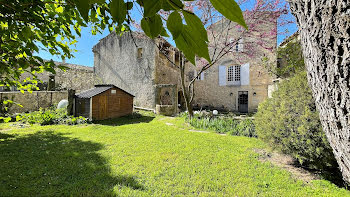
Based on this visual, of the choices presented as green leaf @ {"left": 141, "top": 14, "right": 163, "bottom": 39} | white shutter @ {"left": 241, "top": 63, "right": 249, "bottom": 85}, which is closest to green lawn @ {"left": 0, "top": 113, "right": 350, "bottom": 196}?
green leaf @ {"left": 141, "top": 14, "right": 163, "bottom": 39}

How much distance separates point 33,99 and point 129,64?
7.12m

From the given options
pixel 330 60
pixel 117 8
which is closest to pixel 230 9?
pixel 117 8

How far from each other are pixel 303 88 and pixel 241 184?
2.28 metres

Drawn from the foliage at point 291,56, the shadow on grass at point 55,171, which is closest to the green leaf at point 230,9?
the shadow on grass at point 55,171

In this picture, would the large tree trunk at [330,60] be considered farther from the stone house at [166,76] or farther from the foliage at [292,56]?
the stone house at [166,76]

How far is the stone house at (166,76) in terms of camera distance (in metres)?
12.7

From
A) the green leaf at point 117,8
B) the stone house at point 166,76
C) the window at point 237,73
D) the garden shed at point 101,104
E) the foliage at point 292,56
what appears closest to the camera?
the green leaf at point 117,8

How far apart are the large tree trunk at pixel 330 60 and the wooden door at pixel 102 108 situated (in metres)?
9.67

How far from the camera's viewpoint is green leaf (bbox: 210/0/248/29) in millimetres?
344

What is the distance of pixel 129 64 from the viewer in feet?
45.4

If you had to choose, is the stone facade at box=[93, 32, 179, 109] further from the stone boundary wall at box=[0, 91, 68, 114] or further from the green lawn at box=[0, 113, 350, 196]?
the green lawn at box=[0, 113, 350, 196]

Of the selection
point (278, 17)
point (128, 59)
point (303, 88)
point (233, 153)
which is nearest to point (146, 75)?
point (128, 59)

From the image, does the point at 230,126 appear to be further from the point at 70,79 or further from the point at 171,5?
the point at 70,79

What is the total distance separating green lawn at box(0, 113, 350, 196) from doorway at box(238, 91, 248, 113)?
1092 centimetres
